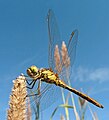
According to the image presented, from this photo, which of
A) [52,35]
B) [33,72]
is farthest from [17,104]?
[52,35]

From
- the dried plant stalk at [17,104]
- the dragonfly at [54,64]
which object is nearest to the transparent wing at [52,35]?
the dragonfly at [54,64]

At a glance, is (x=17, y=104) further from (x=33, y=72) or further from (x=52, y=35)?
(x=52, y=35)

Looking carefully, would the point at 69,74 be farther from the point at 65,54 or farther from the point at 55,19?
the point at 55,19

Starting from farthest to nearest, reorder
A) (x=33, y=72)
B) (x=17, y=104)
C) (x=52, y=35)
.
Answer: (x=52, y=35) < (x=33, y=72) < (x=17, y=104)

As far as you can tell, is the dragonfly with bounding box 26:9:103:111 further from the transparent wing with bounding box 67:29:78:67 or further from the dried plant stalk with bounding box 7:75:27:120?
the dried plant stalk with bounding box 7:75:27:120

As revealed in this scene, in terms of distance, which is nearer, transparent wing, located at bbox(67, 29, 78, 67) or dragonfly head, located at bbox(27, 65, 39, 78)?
dragonfly head, located at bbox(27, 65, 39, 78)

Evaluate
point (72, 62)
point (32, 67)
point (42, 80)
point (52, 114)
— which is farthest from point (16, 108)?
point (72, 62)

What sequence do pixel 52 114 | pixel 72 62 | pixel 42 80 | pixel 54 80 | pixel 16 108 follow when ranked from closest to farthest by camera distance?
1. pixel 16 108
2. pixel 52 114
3. pixel 42 80
4. pixel 54 80
5. pixel 72 62

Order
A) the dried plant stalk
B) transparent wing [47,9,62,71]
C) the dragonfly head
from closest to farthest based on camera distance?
the dried plant stalk → the dragonfly head → transparent wing [47,9,62,71]

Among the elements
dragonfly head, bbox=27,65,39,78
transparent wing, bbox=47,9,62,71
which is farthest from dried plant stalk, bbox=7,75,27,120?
transparent wing, bbox=47,9,62,71
